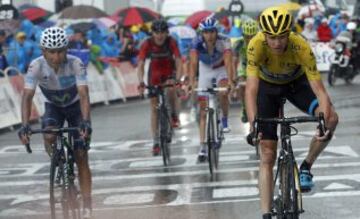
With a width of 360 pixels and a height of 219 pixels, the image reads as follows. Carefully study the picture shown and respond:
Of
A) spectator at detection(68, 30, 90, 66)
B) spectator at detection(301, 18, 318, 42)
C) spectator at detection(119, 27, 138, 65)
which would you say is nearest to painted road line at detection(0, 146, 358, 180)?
spectator at detection(68, 30, 90, 66)

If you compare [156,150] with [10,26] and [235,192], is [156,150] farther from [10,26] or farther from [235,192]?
[10,26]

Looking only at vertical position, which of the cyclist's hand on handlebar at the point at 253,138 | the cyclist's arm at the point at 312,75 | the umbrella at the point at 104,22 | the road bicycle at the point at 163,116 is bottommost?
the umbrella at the point at 104,22

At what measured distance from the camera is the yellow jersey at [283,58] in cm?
746

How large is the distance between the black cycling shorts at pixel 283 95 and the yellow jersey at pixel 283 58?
210mm

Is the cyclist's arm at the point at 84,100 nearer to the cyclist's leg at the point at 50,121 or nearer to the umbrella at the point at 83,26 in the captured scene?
the cyclist's leg at the point at 50,121

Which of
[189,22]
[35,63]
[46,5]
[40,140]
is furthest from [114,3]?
[35,63]

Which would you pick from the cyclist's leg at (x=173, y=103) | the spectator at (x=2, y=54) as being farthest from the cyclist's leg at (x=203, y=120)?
the spectator at (x=2, y=54)

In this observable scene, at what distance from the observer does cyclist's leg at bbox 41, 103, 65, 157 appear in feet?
29.2

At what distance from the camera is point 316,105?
7852 mm

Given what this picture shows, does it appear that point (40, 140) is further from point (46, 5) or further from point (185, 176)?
point (46, 5)

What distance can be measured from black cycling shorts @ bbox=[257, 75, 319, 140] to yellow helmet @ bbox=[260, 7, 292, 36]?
842 millimetres

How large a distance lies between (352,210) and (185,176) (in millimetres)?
3101

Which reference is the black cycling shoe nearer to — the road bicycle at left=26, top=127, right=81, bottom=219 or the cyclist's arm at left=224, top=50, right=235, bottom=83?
the cyclist's arm at left=224, top=50, right=235, bottom=83

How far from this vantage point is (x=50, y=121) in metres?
8.91
